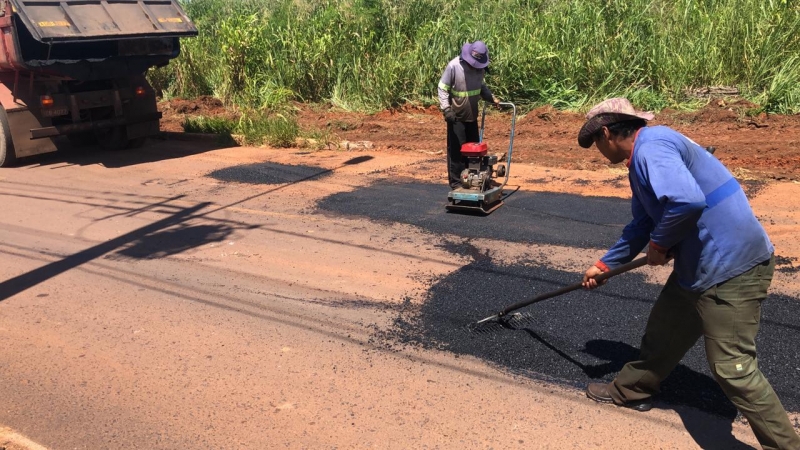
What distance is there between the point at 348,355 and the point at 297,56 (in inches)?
481

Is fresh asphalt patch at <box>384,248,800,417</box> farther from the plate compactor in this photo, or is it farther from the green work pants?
the plate compactor

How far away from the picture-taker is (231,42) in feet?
50.9

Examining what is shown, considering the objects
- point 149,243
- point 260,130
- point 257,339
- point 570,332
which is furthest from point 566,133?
point 257,339

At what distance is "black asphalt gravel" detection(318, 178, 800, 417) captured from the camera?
387 centimetres

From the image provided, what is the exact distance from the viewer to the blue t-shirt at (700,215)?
2.93m

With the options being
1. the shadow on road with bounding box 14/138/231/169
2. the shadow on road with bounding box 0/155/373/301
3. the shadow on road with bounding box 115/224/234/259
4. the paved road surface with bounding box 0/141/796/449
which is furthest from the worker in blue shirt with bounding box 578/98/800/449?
the shadow on road with bounding box 14/138/231/169

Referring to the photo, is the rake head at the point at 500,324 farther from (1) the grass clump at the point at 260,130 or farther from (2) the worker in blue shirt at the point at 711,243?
(1) the grass clump at the point at 260,130

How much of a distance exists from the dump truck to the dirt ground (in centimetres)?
260

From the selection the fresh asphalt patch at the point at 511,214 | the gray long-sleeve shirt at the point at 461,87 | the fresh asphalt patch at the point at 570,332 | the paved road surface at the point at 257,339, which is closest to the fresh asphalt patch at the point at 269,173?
the paved road surface at the point at 257,339

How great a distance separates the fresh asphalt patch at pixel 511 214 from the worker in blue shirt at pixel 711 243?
294 cm

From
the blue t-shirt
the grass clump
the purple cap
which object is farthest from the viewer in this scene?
the grass clump

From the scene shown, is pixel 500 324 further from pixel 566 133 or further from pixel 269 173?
pixel 566 133

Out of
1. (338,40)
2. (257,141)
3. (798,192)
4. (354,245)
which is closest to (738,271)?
(354,245)

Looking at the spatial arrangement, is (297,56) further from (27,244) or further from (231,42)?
(27,244)
